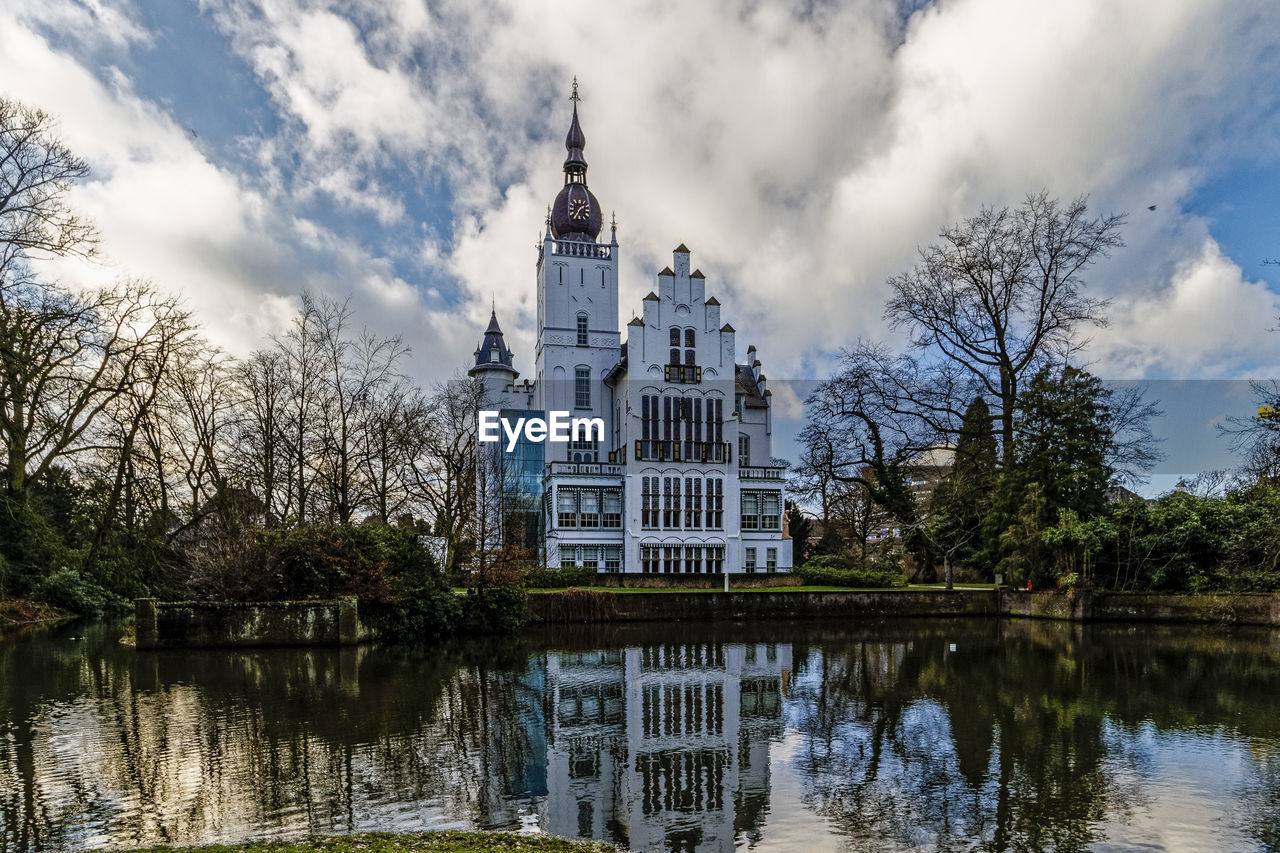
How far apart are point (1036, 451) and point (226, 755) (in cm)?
3211

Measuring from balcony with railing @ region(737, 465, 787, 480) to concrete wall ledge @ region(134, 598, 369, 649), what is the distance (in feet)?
94.3

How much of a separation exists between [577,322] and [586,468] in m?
11.5

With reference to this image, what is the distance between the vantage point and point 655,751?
1090cm

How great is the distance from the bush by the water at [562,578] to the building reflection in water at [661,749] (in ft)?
54.6

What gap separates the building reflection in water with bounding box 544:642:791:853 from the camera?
805 cm

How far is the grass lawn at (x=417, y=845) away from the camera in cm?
637

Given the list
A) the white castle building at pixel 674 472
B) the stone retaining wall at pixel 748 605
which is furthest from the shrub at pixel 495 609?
the white castle building at pixel 674 472

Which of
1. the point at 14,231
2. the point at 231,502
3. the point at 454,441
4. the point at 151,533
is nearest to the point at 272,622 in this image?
the point at 231,502

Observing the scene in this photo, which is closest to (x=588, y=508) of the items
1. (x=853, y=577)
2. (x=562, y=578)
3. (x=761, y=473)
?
(x=562, y=578)

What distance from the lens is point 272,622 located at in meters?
22.1

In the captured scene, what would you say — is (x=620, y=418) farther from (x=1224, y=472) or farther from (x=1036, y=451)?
(x=1224, y=472)

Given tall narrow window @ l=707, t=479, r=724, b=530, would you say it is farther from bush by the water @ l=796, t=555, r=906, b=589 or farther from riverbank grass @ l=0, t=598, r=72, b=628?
riverbank grass @ l=0, t=598, r=72, b=628

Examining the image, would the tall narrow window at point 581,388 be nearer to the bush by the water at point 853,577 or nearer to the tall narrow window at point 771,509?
the tall narrow window at point 771,509

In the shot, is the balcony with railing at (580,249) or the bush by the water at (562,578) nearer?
the bush by the water at (562,578)
